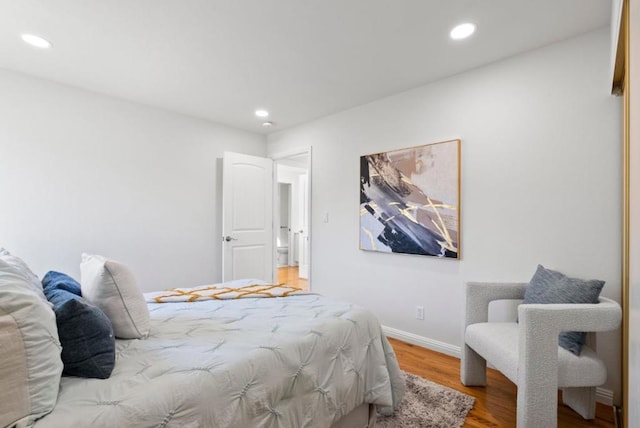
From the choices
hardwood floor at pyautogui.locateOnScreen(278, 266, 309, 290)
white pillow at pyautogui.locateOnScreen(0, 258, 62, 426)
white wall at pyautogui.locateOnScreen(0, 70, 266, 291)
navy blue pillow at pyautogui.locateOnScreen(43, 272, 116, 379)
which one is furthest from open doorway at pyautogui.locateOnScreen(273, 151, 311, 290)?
white pillow at pyautogui.locateOnScreen(0, 258, 62, 426)

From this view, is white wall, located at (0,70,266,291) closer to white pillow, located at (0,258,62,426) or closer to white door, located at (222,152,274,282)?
white door, located at (222,152,274,282)

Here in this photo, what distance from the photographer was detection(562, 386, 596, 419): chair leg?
72.8 inches

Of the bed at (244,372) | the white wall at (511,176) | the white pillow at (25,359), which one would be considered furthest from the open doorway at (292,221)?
the white pillow at (25,359)

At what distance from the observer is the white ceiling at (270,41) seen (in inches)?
74.5

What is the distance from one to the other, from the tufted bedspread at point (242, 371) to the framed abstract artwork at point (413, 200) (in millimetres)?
1210

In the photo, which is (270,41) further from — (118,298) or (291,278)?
(291,278)

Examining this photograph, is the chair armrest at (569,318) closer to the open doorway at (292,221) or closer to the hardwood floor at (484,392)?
the hardwood floor at (484,392)

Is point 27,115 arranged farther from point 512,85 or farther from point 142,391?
point 512,85

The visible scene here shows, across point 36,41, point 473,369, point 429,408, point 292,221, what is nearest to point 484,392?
Result: point 473,369

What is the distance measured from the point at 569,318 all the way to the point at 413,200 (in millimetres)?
1552

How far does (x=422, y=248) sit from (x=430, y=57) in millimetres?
1598

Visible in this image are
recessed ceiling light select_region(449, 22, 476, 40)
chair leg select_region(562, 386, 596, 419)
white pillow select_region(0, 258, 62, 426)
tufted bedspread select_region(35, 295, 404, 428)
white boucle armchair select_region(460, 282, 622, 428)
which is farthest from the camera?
recessed ceiling light select_region(449, 22, 476, 40)

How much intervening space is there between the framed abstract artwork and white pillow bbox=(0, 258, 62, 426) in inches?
103

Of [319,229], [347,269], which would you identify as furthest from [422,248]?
[319,229]
